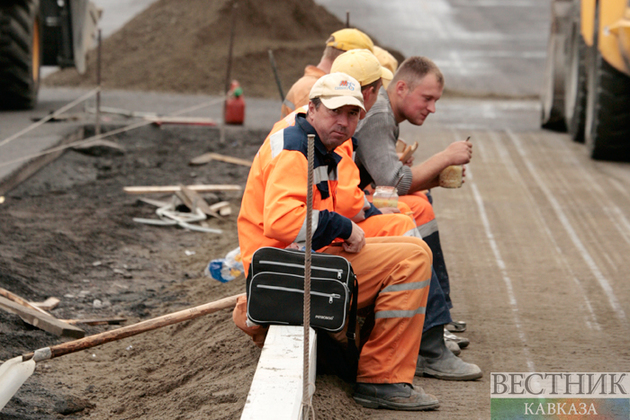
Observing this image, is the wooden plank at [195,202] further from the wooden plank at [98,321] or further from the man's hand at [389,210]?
the man's hand at [389,210]

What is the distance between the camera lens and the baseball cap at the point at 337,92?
167 inches

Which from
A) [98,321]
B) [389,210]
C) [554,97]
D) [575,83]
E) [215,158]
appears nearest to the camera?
[389,210]

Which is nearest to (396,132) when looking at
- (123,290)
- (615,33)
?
(123,290)

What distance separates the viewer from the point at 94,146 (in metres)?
11.8

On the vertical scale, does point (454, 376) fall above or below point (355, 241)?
below

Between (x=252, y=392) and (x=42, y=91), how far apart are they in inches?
606

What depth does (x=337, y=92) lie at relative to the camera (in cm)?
427

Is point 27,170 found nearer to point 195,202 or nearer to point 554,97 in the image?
point 195,202

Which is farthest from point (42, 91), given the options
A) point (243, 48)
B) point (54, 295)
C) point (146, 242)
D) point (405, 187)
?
point (405, 187)

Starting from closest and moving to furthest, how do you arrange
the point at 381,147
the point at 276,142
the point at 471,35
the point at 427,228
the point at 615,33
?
the point at 276,142
the point at 381,147
the point at 427,228
the point at 615,33
the point at 471,35

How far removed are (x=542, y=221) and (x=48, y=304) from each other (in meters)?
4.84

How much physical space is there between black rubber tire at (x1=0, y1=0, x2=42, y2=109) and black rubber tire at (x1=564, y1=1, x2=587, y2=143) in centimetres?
832

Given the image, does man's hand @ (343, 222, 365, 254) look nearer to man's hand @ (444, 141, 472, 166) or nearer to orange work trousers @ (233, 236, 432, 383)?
orange work trousers @ (233, 236, 432, 383)

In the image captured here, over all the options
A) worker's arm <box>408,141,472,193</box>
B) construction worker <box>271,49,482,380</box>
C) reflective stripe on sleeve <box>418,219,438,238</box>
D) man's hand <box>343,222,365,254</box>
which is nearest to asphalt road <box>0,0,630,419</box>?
construction worker <box>271,49,482,380</box>
